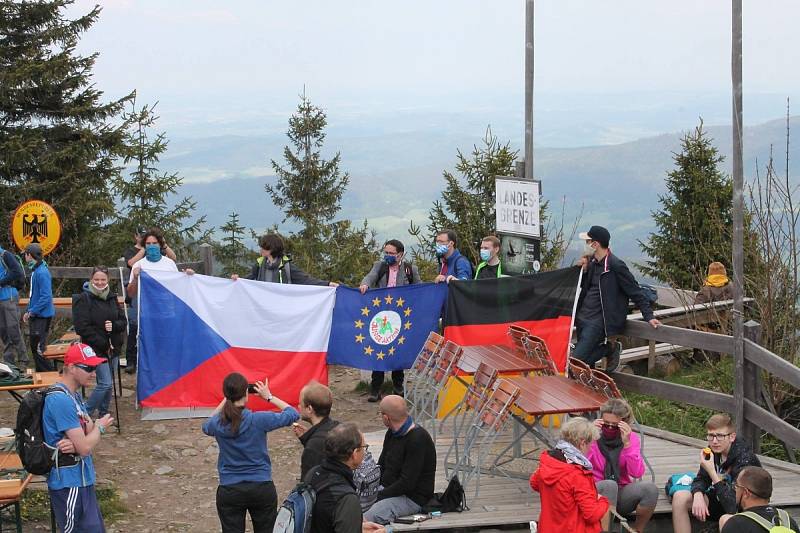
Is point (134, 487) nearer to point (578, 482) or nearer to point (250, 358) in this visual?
point (250, 358)

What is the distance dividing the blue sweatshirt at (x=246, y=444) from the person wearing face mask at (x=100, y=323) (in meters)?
4.39

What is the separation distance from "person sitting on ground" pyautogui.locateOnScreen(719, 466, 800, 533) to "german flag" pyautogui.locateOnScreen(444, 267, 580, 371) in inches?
208

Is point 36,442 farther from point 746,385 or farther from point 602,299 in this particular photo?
point 746,385

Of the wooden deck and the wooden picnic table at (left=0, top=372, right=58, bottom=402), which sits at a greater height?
the wooden picnic table at (left=0, top=372, right=58, bottom=402)

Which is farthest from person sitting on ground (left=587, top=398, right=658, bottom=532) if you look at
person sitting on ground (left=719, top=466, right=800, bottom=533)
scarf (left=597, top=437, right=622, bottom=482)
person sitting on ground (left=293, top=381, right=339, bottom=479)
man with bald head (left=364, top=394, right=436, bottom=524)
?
person sitting on ground (left=293, top=381, right=339, bottom=479)

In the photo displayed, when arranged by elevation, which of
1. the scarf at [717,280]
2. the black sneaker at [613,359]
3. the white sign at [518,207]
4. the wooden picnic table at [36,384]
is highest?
the white sign at [518,207]

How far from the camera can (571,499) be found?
7008 mm

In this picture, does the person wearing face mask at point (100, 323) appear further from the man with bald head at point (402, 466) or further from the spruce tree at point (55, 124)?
the spruce tree at point (55, 124)

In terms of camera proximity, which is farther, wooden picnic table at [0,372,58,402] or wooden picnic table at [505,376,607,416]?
wooden picnic table at [0,372,58,402]

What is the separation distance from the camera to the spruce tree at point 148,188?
27.0m

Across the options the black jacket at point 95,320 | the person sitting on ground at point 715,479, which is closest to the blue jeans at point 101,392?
the black jacket at point 95,320

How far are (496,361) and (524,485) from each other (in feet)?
4.24

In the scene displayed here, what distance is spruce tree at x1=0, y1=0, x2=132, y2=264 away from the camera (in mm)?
25781

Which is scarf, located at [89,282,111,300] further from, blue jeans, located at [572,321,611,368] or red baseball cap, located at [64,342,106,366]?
blue jeans, located at [572,321,611,368]
